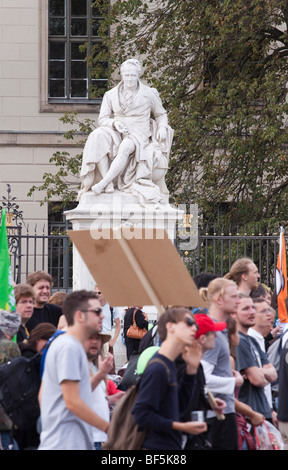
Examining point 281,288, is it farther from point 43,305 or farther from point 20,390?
point 20,390

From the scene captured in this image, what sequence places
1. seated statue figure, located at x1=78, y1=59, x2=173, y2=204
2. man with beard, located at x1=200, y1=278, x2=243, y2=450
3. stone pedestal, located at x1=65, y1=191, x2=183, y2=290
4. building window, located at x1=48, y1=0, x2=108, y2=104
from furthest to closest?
building window, located at x1=48, y1=0, x2=108, y2=104 → seated statue figure, located at x1=78, y1=59, x2=173, y2=204 → stone pedestal, located at x1=65, y1=191, x2=183, y2=290 → man with beard, located at x1=200, y1=278, x2=243, y2=450

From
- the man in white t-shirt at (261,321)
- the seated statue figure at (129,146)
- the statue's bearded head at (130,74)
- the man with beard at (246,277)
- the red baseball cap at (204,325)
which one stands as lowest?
the man in white t-shirt at (261,321)

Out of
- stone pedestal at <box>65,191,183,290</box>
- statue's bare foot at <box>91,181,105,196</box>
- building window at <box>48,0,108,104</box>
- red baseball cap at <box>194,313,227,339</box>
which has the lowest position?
red baseball cap at <box>194,313,227,339</box>

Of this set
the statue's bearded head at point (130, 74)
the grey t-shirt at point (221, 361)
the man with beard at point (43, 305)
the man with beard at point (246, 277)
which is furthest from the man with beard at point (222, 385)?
the statue's bearded head at point (130, 74)

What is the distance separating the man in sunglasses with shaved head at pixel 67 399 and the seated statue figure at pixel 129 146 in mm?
8027

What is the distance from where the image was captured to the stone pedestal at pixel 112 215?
13.1 meters

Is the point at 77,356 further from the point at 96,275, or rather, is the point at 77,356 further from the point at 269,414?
the point at 269,414

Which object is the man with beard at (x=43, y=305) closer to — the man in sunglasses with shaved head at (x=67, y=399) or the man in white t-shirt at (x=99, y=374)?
the man in white t-shirt at (x=99, y=374)

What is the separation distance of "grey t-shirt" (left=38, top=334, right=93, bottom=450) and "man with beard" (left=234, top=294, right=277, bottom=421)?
178 cm

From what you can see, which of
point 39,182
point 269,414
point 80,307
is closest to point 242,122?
point 39,182

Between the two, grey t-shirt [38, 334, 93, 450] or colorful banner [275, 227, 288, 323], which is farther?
colorful banner [275, 227, 288, 323]

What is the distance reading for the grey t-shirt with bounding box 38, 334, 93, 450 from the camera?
211 inches

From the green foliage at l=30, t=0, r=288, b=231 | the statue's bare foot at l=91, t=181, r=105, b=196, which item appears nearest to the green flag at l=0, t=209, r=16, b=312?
the statue's bare foot at l=91, t=181, r=105, b=196

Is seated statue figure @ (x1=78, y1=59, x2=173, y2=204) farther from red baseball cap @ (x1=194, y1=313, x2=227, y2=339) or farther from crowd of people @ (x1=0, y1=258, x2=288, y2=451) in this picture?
red baseball cap @ (x1=194, y1=313, x2=227, y2=339)
